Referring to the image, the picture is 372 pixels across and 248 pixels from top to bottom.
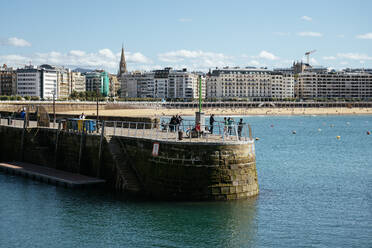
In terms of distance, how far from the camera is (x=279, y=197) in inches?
1406

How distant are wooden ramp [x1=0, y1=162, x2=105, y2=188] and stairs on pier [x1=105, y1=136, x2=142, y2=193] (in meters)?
1.98

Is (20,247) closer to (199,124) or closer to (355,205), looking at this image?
(199,124)

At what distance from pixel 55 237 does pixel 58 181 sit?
11.7 m

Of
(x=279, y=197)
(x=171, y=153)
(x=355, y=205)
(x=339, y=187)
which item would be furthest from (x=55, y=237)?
(x=339, y=187)

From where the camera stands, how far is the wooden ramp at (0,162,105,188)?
122 feet

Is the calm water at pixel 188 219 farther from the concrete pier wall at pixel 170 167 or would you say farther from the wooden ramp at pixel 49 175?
the concrete pier wall at pixel 170 167

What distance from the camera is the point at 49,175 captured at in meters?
40.4

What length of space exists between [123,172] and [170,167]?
4.65m

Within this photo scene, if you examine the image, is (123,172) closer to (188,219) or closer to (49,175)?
(49,175)

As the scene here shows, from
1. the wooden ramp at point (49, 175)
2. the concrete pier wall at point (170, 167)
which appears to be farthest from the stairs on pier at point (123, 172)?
the wooden ramp at point (49, 175)

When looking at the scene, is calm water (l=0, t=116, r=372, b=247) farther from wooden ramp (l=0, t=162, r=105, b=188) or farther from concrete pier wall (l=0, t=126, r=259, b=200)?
concrete pier wall (l=0, t=126, r=259, b=200)

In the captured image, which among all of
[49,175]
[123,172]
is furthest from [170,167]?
[49,175]

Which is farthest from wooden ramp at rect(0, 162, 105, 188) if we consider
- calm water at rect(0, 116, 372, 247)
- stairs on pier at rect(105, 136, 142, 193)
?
stairs on pier at rect(105, 136, 142, 193)

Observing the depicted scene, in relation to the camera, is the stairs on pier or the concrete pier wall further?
the stairs on pier
